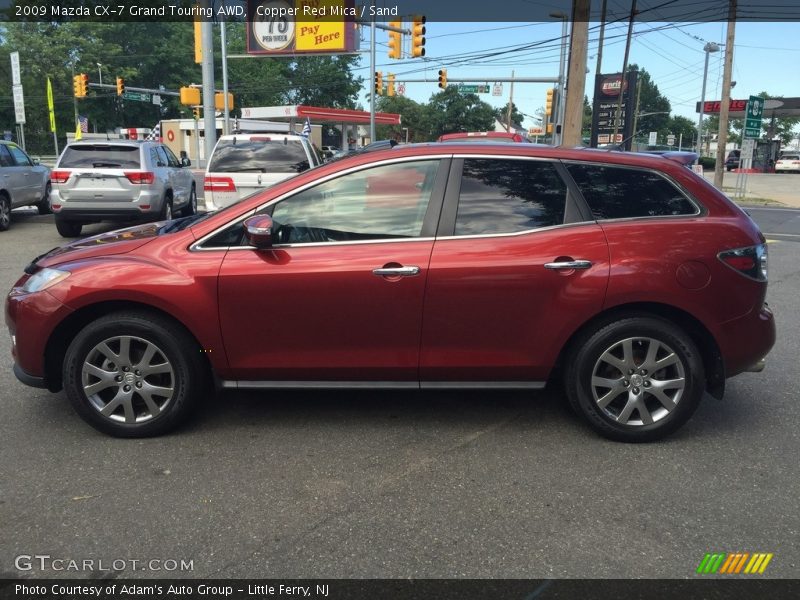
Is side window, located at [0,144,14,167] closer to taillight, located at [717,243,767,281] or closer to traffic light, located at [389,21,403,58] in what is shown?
taillight, located at [717,243,767,281]

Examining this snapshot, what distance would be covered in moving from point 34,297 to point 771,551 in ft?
12.9

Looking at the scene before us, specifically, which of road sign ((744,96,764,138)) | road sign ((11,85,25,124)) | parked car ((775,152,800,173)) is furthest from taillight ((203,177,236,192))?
parked car ((775,152,800,173))

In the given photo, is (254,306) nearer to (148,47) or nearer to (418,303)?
(418,303)

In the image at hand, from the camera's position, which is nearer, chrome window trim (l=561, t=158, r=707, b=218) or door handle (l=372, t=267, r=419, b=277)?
door handle (l=372, t=267, r=419, b=277)

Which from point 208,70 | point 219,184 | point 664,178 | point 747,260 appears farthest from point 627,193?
point 208,70

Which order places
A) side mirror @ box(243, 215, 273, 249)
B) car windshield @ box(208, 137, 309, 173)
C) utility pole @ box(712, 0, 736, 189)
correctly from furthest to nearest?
utility pole @ box(712, 0, 736, 189), car windshield @ box(208, 137, 309, 173), side mirror @ box(243, 215, 273, 249)

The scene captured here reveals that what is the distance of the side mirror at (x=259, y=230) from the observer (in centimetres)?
362

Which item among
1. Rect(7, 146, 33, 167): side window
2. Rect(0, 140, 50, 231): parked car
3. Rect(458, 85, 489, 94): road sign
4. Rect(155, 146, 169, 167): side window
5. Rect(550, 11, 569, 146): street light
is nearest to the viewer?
Rect(155, 146, 169, 167): side window

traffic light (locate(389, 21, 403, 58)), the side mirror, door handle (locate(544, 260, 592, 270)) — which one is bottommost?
door handle (locate(544, 260, 592, 270))

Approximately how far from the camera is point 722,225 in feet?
12.6

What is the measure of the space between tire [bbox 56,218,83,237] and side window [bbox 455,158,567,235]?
1020cm

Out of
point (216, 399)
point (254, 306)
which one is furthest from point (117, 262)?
point (216, 399)

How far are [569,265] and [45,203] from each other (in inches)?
582

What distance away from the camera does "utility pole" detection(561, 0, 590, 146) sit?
12727mm
